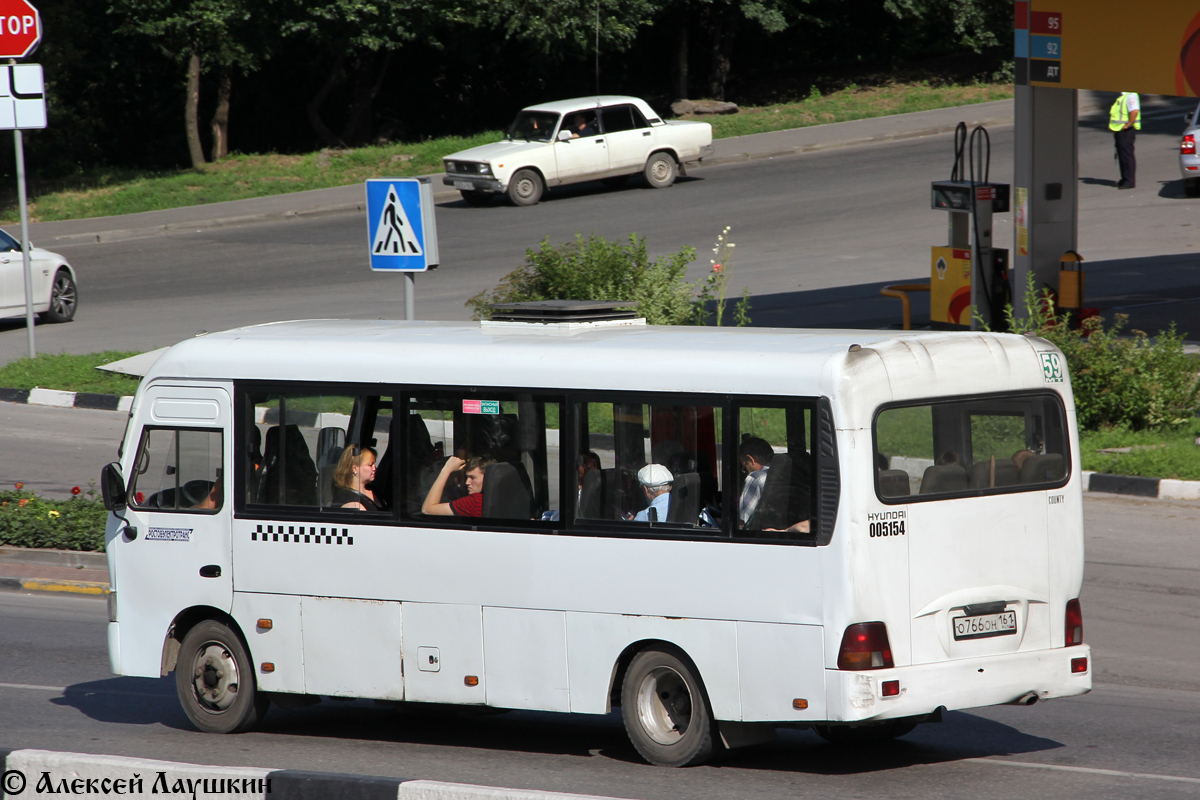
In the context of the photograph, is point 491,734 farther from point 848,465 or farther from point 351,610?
point 848,465

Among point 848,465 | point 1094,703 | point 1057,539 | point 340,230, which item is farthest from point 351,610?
point 340,230

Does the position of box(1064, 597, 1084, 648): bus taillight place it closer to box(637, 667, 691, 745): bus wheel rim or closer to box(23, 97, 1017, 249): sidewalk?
box(637, 667, 691, 745): bus wheel rim

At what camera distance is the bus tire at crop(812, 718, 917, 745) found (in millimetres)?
7805

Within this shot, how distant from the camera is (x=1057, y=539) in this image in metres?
7.35

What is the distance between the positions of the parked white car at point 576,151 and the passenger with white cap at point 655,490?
933 inches

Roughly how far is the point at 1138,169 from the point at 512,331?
2564 cm

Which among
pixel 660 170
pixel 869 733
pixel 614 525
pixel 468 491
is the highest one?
pixel 660 170

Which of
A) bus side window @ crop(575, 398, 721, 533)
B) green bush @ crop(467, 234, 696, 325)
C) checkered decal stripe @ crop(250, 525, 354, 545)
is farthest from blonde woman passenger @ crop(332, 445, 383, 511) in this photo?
green bush @ crop(467, 234, 696, 325)

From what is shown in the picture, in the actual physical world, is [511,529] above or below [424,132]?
below

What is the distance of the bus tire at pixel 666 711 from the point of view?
283 inches

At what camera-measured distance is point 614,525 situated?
7.38 meters

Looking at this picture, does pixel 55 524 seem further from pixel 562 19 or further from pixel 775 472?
pixel 562 19

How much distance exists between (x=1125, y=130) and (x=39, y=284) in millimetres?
19087

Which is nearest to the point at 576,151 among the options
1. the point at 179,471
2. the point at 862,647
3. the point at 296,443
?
the point at 179,471
